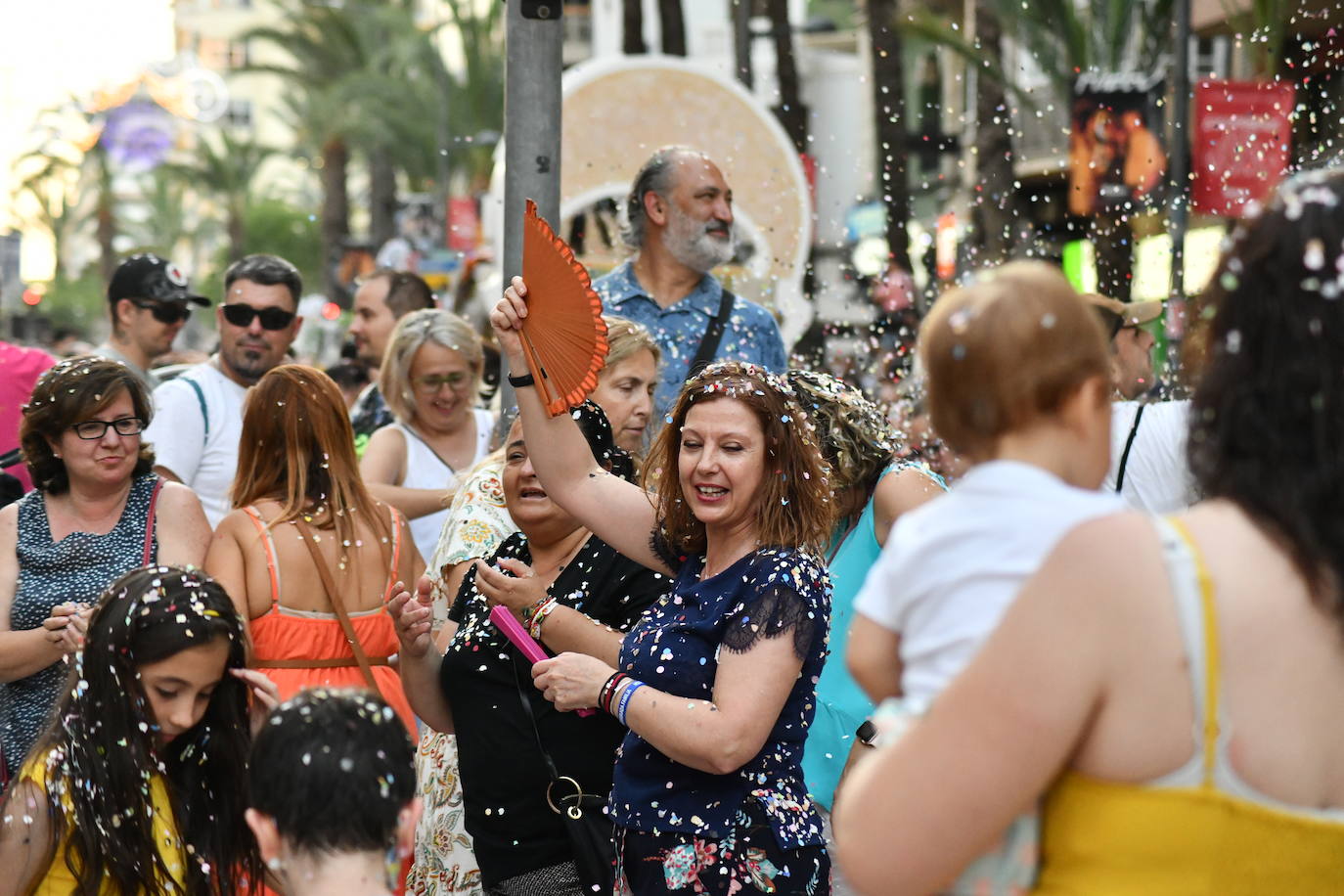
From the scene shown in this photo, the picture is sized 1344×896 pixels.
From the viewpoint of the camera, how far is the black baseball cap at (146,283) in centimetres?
622

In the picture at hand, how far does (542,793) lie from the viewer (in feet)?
11.9

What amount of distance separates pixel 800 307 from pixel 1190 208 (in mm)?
10097

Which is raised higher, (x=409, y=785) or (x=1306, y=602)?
(x=1306, y=602)

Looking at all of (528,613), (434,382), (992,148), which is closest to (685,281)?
(434,382)

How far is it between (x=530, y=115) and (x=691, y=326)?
1.31 metres

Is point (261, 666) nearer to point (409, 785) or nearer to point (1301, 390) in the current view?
point (409, 785)

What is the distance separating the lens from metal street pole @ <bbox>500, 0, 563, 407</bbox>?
4.53 m

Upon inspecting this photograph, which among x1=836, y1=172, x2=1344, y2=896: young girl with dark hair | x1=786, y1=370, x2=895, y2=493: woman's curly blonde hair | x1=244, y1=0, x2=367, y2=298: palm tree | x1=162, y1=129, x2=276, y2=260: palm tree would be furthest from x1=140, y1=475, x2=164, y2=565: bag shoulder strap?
x1=162, y1=129, x2=276, y2=260: palm tree

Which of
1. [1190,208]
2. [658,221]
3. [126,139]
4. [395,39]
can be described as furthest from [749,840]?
[126,139]

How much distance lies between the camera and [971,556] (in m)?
1.77

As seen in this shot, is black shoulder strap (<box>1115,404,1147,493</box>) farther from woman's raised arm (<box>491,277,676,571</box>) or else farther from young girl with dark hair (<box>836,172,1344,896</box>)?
young girl with dark hair (<box>836,172,1344,896</box>)

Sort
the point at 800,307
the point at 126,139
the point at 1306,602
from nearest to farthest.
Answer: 1. the point at 1306,602
2. the point at 800,307
3. the point at 126,139

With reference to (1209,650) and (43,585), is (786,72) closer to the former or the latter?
(43,585)

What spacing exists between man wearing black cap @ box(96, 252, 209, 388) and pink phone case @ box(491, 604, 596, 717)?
3172mm
